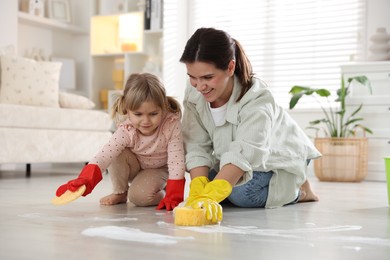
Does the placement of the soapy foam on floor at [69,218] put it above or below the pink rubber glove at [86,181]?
below

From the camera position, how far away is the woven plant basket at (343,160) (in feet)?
12.1

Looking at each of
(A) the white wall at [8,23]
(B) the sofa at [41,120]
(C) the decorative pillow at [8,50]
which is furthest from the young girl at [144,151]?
(A) the white wall at [8,23]

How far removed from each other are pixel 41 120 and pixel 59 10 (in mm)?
1771

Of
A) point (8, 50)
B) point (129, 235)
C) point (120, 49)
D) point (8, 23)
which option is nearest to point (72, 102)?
point (8, 50)

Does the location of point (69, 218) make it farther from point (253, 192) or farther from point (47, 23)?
point (47, 23)

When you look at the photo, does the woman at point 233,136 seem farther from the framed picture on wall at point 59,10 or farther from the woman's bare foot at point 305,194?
the framed picture on wall at point 59,10

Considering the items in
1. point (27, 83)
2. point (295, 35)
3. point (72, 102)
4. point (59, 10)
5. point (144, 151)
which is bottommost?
point (144, 151)

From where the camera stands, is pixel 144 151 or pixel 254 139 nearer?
pixel 254 139

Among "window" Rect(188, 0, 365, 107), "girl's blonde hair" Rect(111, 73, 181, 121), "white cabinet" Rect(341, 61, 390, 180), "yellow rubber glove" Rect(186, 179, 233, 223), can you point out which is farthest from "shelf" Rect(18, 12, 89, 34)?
"yellow rubber glove" Rect(186, 179, 233, 223)

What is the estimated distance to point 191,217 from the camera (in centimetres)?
147

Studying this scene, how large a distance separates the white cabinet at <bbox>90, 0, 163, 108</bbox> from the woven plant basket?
5.52 ft

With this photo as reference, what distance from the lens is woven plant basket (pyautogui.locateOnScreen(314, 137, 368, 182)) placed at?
3.68 metres

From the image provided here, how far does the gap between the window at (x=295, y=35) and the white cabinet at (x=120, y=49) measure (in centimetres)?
57

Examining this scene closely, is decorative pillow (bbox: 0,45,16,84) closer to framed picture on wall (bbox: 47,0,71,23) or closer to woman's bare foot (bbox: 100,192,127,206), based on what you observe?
framed picture on wall (bbox: 47,0,71,23)
